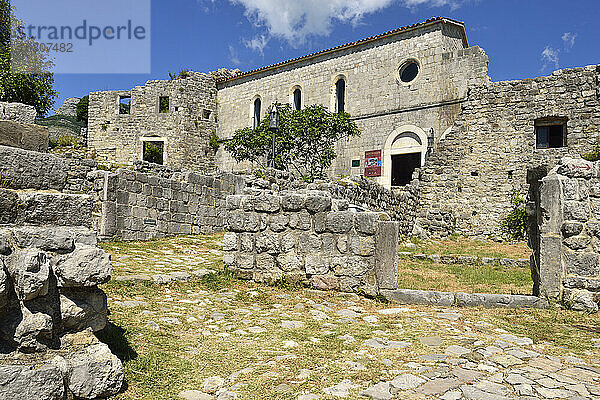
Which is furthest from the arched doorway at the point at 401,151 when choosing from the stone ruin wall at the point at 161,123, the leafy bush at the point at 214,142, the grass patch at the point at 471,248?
the stone ruin wall at the point at 161,123

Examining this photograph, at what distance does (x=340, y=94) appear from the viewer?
24734mm

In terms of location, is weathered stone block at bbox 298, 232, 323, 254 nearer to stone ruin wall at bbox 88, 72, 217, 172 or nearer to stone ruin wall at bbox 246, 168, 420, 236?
stone ruin wall at bbox 246, 168, 420, 236

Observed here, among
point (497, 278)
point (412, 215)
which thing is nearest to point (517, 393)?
point (497, 278)

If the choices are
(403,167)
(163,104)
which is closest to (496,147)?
(403,167)

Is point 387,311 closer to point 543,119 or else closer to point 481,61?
point 543,119

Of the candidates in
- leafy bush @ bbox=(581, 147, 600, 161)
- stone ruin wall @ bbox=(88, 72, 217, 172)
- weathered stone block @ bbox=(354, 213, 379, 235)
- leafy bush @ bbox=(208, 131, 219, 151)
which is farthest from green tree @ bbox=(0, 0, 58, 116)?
leafy bush @ bbox=(581, 147, 600, 161)

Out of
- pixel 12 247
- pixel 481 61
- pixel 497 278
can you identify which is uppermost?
pixel 481 61

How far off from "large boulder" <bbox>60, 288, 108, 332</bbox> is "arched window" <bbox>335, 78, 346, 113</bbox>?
2220cm

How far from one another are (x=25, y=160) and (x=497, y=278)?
8.41 m

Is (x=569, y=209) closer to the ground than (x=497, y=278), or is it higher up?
higher up

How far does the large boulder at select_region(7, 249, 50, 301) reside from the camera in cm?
255

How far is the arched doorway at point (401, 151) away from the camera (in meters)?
21.0

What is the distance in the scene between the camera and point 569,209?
A: 608 cm

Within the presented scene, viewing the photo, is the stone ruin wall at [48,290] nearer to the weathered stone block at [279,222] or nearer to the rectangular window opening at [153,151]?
the weathered stone block at [279,222]
